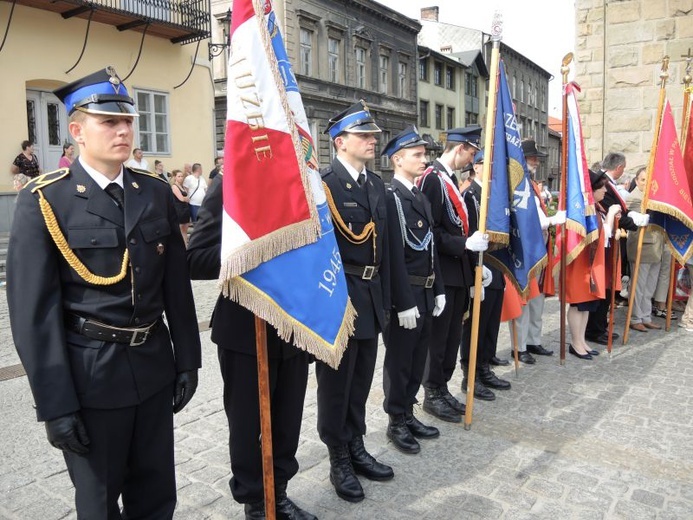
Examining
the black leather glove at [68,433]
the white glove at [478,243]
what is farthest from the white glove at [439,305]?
the black leather glove at [68,433]

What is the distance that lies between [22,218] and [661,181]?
6.74 meters

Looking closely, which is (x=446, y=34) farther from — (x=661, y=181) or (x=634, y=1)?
(x=661, y=181)

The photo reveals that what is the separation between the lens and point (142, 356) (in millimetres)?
2344

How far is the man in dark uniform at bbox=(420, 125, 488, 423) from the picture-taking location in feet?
14.3

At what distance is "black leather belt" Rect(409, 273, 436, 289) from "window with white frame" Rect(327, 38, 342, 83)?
84.4 ft

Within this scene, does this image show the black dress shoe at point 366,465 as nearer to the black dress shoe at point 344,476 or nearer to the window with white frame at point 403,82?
the black dress shoe at point 344,476

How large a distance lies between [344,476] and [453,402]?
4.77 feet

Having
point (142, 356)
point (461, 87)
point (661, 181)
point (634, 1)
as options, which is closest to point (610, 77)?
point (634, 1)

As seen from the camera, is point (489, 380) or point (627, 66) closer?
point (489, 380)

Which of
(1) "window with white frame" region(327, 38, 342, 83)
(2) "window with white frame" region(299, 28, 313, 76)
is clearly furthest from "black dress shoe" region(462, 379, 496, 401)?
(1) "window with white frame" region(327, 38, 342, 83)

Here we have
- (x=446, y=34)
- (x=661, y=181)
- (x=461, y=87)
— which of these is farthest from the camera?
(x=446, y=34)

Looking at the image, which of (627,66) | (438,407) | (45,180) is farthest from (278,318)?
(627,66)

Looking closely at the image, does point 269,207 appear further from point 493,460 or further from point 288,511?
point 493,460

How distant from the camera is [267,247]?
8.32ft
